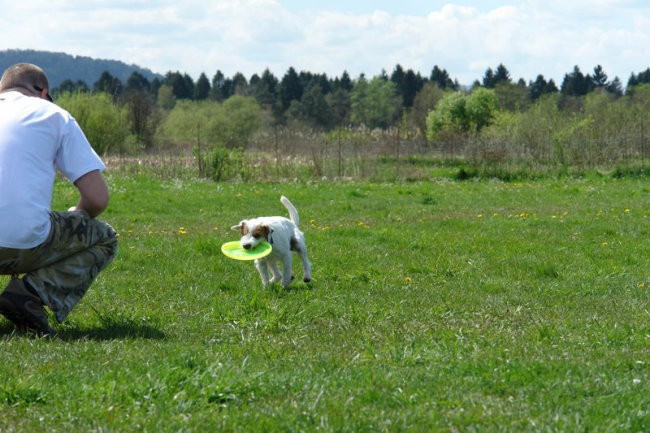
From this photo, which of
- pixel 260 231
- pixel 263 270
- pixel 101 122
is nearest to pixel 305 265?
pixel 263 270

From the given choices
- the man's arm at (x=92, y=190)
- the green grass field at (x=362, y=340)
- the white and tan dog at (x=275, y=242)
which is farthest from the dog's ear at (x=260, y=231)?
the man's arm at (x=92, y=190)

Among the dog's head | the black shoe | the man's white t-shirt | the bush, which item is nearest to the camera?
the man's white t-shirt

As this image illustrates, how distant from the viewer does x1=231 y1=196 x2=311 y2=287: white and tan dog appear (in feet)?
29.7

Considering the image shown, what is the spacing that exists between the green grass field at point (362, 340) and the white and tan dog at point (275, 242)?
244mm

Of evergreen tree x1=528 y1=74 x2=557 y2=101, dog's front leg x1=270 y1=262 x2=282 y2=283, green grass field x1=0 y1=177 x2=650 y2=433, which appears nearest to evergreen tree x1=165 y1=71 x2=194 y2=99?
evergreen tree x1=528 y1=74 x2=557 y2=101

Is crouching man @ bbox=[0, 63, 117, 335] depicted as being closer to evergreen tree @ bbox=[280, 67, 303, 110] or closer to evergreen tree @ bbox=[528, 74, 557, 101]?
evergreen tree @ bbox=[280, 67, 303, 110]

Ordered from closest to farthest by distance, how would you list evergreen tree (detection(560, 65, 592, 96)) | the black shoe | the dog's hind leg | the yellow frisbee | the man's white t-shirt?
the man's white t-shirt → the black shoe → the yellow frisbee → the dog's hind leg → evergreen tree (detection(560, 65, 592, 96))

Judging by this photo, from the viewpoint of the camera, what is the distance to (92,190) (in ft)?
21.5

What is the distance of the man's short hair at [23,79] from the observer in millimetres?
6750

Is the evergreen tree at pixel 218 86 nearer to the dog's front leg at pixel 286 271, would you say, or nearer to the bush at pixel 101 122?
the bush at pixel 101 122

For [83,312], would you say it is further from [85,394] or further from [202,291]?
[85,394]

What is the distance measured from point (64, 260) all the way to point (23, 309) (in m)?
0.53

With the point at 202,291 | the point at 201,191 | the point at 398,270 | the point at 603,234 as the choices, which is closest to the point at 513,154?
the point at 201,191

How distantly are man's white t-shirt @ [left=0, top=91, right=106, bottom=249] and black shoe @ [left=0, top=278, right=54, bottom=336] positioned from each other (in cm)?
43
